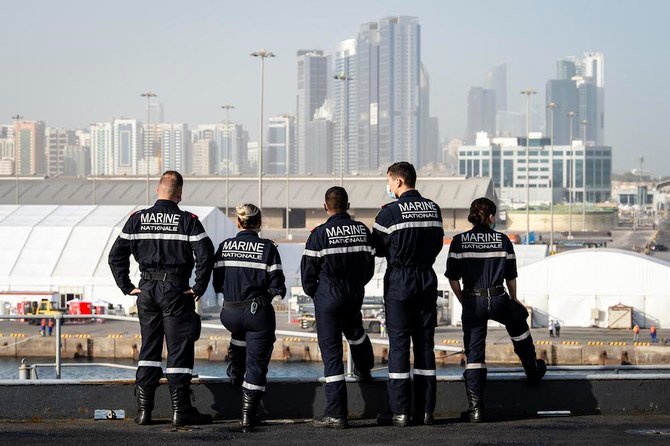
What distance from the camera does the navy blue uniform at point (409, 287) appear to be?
1056 cm

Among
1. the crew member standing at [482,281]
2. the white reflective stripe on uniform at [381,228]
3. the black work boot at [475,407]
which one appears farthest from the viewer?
the crew member standing at [482,281]

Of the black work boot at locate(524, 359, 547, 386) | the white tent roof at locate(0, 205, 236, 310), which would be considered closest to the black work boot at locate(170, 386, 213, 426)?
the black work boot at locate(524, 359, 547, 386)

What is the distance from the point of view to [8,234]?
5612cm

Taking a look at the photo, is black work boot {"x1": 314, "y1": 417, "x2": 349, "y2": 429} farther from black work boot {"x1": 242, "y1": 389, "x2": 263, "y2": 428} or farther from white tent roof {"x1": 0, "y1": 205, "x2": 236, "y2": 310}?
white tent roof {"x1": 0, "y1": 205, "x2": 236, "y2": 310}

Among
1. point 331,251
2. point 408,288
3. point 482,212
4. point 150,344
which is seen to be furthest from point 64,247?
point 408,288

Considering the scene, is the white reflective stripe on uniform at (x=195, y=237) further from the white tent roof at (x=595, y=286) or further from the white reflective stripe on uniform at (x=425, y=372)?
the white tent roof at (x=595, y=286)

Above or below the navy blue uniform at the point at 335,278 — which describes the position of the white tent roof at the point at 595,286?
below

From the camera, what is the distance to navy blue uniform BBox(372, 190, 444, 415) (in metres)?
10.6

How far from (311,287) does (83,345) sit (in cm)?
3792

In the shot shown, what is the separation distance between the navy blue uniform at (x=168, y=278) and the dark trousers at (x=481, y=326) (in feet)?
7.82

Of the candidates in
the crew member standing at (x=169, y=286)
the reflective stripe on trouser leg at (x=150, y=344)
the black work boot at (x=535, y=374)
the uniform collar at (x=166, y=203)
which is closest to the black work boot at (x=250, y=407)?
the crew member standing at (x=169, y=286)

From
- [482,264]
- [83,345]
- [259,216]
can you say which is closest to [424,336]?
[482,264]

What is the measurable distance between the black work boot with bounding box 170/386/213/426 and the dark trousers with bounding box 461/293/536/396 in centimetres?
239

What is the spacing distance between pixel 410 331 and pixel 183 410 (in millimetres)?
2064
